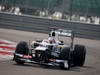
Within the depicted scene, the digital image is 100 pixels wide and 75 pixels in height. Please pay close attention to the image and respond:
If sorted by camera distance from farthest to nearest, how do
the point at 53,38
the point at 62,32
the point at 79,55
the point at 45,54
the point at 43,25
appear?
1. the point at 43,25
2. the point at 62,32
3. the point at 79,55
4. the point at 53,38
5. the point at 45,54

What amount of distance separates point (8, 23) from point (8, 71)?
17128mm

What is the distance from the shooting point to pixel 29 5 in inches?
1238

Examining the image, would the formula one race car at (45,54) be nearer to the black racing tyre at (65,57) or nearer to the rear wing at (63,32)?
the black racing tyre at (65,57)

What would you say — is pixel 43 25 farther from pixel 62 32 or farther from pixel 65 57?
pixel 65 57

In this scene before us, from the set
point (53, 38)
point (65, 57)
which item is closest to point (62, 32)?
point (53, 38)

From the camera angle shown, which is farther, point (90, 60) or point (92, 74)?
point (90, 60)

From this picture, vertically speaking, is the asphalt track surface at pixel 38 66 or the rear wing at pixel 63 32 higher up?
the rear wing at pixel 63 32

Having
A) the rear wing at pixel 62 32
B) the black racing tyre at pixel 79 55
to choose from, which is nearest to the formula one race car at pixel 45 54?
the black racing tyre at pixel 79 55

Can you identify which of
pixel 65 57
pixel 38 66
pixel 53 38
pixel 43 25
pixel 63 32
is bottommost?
pixel 43 25

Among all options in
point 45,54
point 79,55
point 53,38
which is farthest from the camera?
point 79,55

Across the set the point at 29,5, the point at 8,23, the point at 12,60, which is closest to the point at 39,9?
the point at 29,5

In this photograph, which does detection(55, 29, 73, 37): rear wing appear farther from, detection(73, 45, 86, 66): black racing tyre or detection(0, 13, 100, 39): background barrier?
detection(0, 13, 100, 39): background barrier

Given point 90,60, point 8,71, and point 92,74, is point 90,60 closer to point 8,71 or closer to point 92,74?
point 92,74

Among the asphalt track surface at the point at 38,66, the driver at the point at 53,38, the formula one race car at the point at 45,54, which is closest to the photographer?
the asphalt track surface at the point at 38,66
